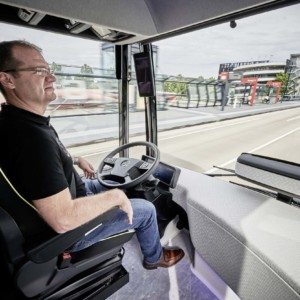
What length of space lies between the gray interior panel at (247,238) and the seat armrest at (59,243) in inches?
26.8

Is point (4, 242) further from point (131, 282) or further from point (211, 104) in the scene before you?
point (211, 104)

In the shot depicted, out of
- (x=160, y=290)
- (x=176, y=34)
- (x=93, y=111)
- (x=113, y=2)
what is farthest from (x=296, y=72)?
(x=93, y=111)

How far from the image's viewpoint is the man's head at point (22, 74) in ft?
4.06

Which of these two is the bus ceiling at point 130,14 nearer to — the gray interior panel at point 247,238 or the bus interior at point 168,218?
the bus interior at point 168,218

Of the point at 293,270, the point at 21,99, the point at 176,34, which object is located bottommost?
the point at 293,270

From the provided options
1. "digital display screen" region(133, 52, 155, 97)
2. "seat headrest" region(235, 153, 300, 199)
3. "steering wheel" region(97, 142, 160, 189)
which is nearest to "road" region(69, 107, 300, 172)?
"digital display screen" region(133, 52, 155, 97)

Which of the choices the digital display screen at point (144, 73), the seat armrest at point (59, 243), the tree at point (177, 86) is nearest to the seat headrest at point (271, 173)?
the seat armrest at point (59, 243)

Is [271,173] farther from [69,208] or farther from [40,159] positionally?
[40,159]

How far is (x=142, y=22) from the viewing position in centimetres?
199

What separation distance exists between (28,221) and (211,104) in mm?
15166

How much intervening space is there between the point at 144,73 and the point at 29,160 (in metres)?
1.82

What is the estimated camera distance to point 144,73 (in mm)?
2598

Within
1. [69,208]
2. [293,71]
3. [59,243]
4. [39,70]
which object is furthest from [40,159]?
[293,71]

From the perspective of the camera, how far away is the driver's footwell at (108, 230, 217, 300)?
167 cm
